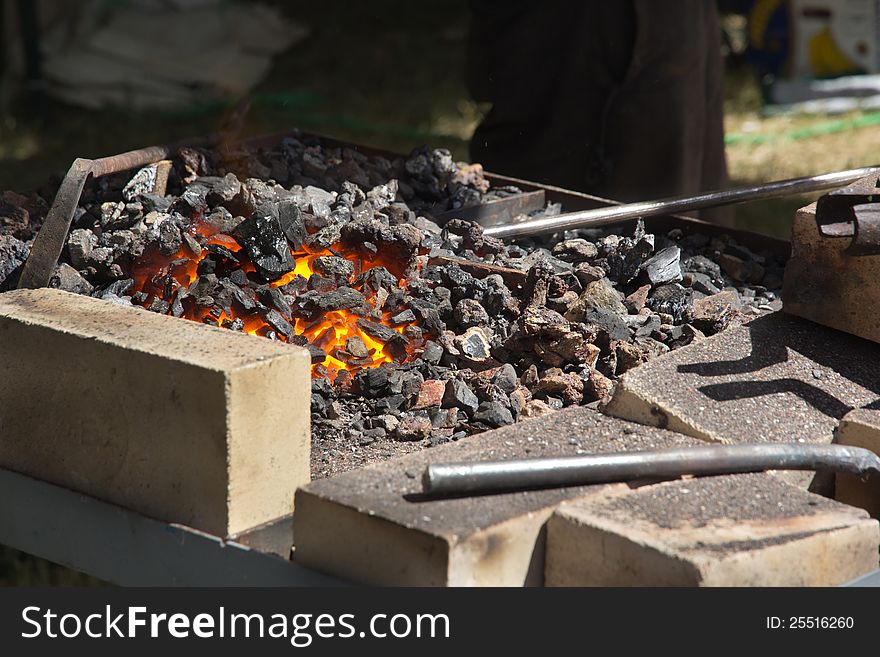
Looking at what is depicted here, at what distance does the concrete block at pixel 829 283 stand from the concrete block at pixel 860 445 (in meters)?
0.37

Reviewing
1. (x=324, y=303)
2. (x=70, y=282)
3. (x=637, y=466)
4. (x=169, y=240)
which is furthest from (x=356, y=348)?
(x=637, y=466)

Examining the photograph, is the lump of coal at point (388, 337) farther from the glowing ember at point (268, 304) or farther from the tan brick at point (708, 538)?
the tan brick at point (708, 538)

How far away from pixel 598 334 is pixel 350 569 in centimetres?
106

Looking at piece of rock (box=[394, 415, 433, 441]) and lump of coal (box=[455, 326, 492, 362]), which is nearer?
piece of rock (box=[394, 415, 433, 441])

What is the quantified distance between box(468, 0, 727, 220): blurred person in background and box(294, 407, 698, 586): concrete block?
3290mm

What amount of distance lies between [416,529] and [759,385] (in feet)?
3.30

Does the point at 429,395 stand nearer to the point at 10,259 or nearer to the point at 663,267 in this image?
the point at 663,267

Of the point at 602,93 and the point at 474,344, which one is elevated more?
the point at 602,93

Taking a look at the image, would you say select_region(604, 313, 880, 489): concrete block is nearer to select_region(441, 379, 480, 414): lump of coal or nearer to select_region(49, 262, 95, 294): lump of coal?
select_region(441, 379, 480, 414): lump of coal

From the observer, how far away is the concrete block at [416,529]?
2.02m


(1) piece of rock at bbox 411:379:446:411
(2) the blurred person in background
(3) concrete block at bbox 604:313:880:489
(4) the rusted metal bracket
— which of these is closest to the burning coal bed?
(1) piece of rock at bbox 411:379:446:411

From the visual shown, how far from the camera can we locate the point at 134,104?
854cm

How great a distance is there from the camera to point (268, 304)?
2.96 meters

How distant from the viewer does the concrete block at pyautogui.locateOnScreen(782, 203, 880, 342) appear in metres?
2.85
